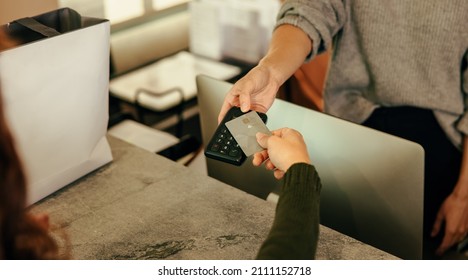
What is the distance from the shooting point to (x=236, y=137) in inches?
34.3

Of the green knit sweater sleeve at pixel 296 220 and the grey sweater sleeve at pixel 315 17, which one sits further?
the grey sweater sleeve at pixel 315 17

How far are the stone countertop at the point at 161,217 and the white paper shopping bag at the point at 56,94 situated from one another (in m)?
0.06

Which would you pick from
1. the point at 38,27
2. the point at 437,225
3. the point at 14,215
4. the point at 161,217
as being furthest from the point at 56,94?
the point at 437,225

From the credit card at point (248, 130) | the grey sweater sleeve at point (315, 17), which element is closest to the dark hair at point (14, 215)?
the credit card at point (248, 130)

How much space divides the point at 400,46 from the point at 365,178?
1.60 ft

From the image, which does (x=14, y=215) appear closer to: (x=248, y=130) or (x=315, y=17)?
(x=248, y=130)

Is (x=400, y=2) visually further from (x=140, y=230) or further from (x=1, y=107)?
(x=1, y=107)

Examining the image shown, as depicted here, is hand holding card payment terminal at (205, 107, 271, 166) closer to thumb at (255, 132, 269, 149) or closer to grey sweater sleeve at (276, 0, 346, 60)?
thumb at (255, 132, 269, 149)

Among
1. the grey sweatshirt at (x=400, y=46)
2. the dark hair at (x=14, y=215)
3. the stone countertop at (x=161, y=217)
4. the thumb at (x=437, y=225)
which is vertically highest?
the dark hair at (x=14, y=215)

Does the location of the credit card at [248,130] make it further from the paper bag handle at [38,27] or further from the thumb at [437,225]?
the thumb at [437,225]

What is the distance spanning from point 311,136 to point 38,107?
Result: 45 cm

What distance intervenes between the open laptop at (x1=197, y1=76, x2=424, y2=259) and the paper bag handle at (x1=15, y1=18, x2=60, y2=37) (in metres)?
0.32

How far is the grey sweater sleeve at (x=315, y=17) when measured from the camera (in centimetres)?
121
